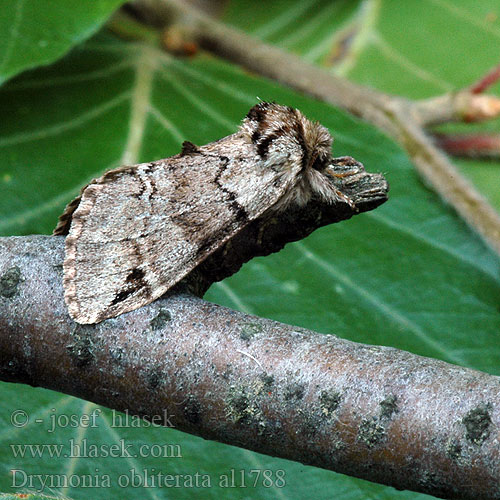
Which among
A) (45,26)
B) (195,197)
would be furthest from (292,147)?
(45,26)

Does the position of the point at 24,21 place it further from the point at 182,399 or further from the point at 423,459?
the point at 423,459

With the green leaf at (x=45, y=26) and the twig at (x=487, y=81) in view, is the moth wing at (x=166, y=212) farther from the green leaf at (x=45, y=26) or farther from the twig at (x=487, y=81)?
the twig at (x=487, y=81)

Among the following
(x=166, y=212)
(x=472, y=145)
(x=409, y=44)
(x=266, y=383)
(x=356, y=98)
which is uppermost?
(x=409, y=44)

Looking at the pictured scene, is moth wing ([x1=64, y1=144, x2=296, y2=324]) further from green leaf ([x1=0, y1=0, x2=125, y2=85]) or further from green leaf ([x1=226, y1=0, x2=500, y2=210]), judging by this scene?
green leaf ([x1=226, y1=0, x2=500, y2=210])

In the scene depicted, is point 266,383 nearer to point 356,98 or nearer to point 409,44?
point 356,98

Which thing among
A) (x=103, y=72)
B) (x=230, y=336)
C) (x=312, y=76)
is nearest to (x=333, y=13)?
(x=312, y=76)
